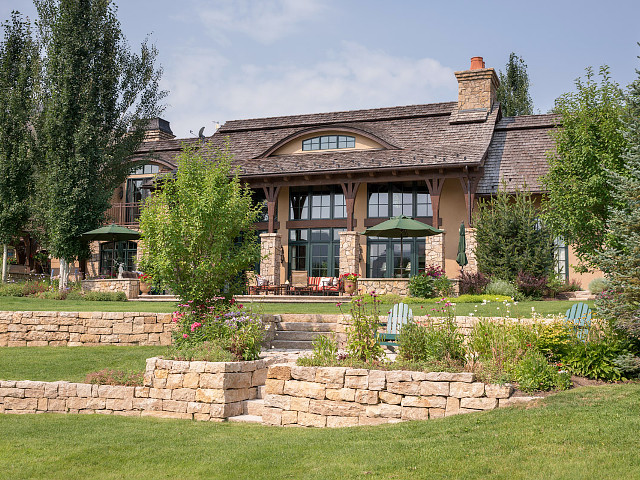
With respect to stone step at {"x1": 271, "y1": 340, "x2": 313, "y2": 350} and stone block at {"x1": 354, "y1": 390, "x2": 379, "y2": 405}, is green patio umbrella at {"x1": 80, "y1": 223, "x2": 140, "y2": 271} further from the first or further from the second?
stone block at {"x1": 354, "y1": 390, "x2": 379, "y2": 405}

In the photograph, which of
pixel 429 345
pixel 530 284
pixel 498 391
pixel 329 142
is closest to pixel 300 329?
pixel 429 345

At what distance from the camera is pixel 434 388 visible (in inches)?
275

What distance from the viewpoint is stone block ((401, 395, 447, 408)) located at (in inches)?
273

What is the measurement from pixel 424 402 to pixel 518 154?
54.9 ft

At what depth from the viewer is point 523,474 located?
4.61 metres

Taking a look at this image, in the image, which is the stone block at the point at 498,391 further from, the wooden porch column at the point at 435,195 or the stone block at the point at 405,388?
the wooden porch column at the point at 435,195

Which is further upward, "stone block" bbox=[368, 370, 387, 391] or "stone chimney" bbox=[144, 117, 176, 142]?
"stone chimney" bbox=[144, 117, 176, 142]

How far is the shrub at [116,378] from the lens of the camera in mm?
8781

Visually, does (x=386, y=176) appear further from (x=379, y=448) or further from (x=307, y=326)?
(x=379, y=448)

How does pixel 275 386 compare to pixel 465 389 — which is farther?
pixel 275 386

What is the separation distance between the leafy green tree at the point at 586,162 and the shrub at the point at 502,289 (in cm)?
311

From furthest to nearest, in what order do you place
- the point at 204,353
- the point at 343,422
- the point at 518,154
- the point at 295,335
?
the point at 518,154, the point at 295,335, the point at 204,353, the point at 343,422

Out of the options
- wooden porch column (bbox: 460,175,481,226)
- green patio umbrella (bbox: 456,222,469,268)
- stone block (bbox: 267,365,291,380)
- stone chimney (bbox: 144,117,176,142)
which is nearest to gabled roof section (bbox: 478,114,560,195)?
wooden porch column (bbox: 460,175,481,226)

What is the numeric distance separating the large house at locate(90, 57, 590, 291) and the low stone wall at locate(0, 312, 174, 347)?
10262 millimetres
